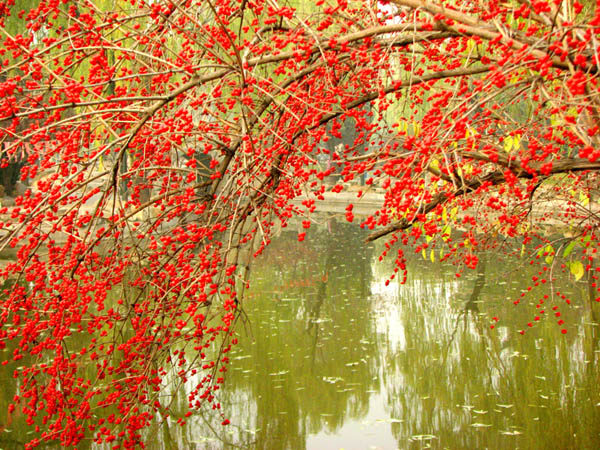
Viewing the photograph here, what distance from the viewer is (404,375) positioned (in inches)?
288

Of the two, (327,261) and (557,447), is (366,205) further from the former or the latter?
(557,447)

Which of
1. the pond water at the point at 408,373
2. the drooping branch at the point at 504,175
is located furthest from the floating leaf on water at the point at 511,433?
the drooping branch at the point at 504,175

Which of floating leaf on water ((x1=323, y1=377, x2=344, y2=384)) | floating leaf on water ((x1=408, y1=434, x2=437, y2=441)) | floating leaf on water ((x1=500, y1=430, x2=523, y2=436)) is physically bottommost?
floating leaf on water ((x1=408, y1=434, x2=437, y2=441))

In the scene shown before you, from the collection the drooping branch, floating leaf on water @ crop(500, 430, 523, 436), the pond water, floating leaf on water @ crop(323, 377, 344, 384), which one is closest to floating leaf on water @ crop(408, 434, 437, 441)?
the pond water

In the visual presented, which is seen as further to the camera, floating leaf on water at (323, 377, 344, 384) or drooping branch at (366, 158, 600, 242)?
floating leaf on water at (323, 377, 344, 384)

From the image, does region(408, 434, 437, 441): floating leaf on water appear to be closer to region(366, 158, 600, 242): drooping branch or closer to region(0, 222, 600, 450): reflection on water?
region(0, 222, 600, 450): reflection on water

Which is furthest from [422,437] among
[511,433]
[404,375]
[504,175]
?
[504,175]

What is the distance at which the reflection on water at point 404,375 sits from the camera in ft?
19.1

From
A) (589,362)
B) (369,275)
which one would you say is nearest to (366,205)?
(369,275)

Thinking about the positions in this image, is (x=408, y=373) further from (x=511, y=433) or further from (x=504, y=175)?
(x=504, y=175)

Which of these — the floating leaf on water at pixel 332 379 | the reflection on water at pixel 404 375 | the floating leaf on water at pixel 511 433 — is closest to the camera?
the floating leaf on water at pixel 511 433

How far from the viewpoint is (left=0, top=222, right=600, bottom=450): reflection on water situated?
5.81 metres

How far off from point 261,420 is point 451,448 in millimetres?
1706

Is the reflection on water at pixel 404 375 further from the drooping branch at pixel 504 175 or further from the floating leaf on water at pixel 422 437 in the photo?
the drooping branch at pixel 504 175
